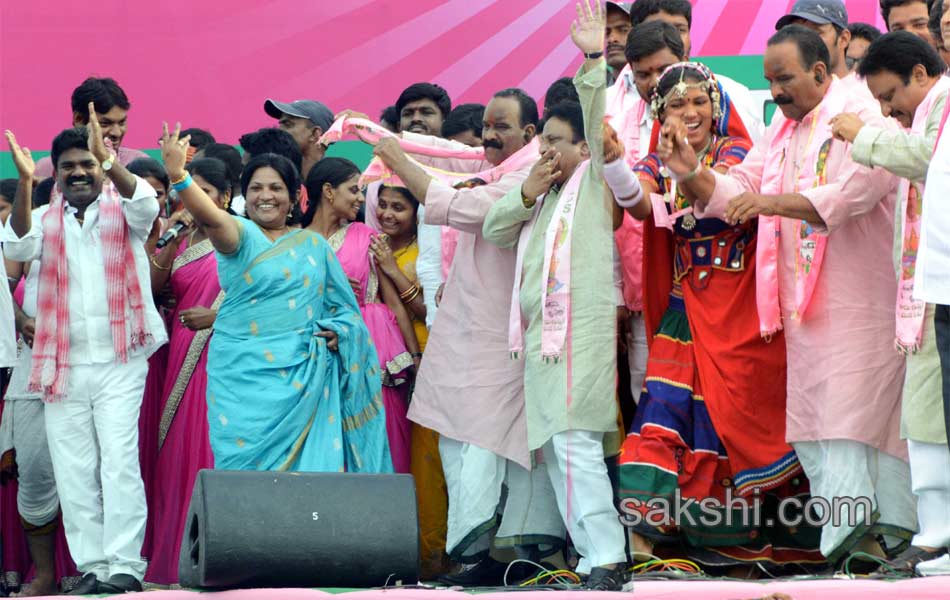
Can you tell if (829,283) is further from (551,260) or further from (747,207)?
(551,260)

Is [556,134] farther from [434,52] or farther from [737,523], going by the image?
[434,52]

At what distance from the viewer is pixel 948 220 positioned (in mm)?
5055

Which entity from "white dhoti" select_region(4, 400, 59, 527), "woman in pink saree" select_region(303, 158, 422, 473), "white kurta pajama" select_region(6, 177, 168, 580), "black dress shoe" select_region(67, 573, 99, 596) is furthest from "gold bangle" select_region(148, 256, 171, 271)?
"black dress shoe" select_region(67, 573, 99, 596)

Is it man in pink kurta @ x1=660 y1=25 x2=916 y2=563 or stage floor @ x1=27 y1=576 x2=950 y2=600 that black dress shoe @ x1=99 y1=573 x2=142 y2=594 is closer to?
stage floor @ x1=27 y1=576 x2=950 y2=600

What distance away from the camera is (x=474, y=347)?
6211mm

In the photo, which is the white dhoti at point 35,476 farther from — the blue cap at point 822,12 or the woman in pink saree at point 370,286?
the blue cap at point 822,12

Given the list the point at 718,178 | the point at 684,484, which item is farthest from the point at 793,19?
the point at 684,484

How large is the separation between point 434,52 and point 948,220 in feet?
13.7

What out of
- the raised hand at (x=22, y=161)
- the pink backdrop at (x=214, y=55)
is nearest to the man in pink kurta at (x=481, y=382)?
the raised hand at (x=22, y=161)

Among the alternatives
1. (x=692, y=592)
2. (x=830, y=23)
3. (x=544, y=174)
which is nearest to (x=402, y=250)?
(x=544, y=174)

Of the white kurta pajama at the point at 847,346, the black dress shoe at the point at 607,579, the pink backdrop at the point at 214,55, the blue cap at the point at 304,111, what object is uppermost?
the pink backdrop at the point at 214,55

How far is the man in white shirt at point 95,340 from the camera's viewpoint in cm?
621

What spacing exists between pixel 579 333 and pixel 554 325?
3.8 inches

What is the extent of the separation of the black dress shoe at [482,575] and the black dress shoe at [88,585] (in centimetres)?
137
